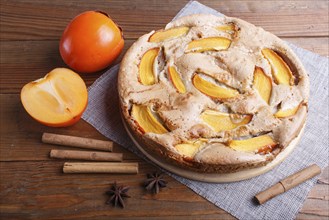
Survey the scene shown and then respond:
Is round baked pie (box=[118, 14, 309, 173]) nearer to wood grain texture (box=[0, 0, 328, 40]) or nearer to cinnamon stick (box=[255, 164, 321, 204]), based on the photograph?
cinnamon stick (box=[255, 164, 321, 204])

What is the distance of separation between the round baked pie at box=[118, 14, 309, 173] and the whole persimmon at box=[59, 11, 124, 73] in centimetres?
11

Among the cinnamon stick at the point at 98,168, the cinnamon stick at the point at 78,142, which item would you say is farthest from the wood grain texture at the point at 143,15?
the cinnamon stick at the point at 98,168

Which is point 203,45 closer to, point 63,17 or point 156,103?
point 156,103

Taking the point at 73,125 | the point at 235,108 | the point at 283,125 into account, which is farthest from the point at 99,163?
the point at 283,125

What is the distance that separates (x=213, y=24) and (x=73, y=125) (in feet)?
2.18

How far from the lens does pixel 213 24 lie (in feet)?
5.18

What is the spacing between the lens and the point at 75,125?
1.49 m

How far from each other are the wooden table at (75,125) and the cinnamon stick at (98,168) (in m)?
0.02

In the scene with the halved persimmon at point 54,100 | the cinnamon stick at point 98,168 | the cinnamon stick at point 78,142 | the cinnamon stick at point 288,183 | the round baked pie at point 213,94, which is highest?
the round baked pie at point 213,94

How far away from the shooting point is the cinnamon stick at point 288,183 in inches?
51.8

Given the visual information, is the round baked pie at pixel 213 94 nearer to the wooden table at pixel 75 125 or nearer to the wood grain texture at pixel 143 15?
the wooden table at pixel 75 125

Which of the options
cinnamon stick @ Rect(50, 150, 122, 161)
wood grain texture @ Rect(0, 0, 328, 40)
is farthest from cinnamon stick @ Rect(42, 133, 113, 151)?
wood grain texture @ Rect(0, 0, 328, 40)

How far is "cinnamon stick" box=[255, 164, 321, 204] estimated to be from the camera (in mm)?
1314

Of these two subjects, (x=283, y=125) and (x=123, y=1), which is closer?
(x=283, y=125)
